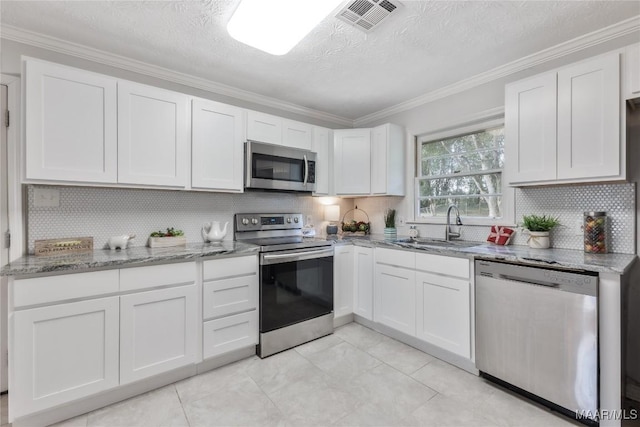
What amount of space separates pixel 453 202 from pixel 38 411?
3530mm

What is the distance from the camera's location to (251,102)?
3.08 m

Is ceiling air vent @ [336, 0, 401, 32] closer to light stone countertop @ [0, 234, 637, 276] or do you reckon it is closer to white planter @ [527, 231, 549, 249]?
light stone countertop @ [0, 234, 637, 276]

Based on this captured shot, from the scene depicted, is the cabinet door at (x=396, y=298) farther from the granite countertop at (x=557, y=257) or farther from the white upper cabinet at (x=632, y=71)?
the white upper cabinet at (x=632, y=71)

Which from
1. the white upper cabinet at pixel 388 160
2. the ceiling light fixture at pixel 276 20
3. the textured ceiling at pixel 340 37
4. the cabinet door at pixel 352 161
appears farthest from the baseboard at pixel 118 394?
the textured ceiling at pixel 340 37

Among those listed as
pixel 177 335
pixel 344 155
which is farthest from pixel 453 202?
pixel 177 335

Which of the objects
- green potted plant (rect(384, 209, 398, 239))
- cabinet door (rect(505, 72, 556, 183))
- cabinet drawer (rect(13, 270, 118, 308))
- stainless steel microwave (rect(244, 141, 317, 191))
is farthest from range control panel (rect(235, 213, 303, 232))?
cabinet door (rect(505, 72, 556, 183))

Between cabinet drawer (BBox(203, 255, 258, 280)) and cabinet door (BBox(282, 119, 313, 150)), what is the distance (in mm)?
1278

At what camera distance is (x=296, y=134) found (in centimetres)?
301

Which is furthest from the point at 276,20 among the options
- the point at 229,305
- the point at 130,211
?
the point at 229,305

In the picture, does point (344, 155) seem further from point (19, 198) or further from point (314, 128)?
point (19, 198)

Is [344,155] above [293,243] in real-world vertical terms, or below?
above

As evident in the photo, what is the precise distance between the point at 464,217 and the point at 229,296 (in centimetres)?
235

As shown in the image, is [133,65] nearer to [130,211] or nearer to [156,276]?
[130,211]

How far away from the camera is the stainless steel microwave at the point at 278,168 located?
2643 millimetres
